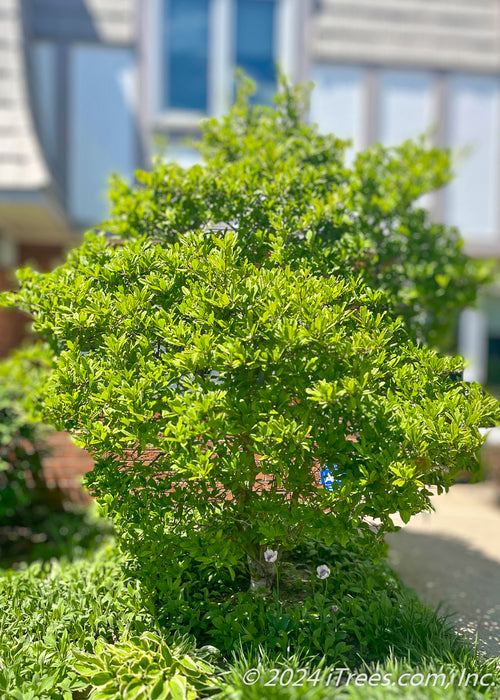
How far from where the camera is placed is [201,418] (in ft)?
10.5

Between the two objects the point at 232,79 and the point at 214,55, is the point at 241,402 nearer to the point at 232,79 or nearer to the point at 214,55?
the point at 232,79

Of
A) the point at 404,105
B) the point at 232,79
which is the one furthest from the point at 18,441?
the point at 404,105

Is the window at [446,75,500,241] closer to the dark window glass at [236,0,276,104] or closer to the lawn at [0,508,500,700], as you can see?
the dark window glass at [236,0,276,104]

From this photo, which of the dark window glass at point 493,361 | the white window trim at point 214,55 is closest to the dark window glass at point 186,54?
the white window trim at point 214,55

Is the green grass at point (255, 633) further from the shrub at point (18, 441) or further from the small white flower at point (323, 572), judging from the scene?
the shrub at point (18, 441)

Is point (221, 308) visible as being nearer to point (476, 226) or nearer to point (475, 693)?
point (475, 693)

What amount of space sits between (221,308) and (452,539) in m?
4.86

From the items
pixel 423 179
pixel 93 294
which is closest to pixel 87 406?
pixel 93 294

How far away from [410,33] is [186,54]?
3900 millimetres

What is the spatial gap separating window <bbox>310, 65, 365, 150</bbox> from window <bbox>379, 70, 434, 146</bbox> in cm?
39

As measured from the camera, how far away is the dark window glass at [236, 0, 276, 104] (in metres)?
10.2

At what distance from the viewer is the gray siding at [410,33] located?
10266 mm

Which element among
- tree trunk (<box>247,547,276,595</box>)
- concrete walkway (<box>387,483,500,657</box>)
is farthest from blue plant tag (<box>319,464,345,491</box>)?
concrete walkway (<box>387,483,500,657</box>)

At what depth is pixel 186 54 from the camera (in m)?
10.1
